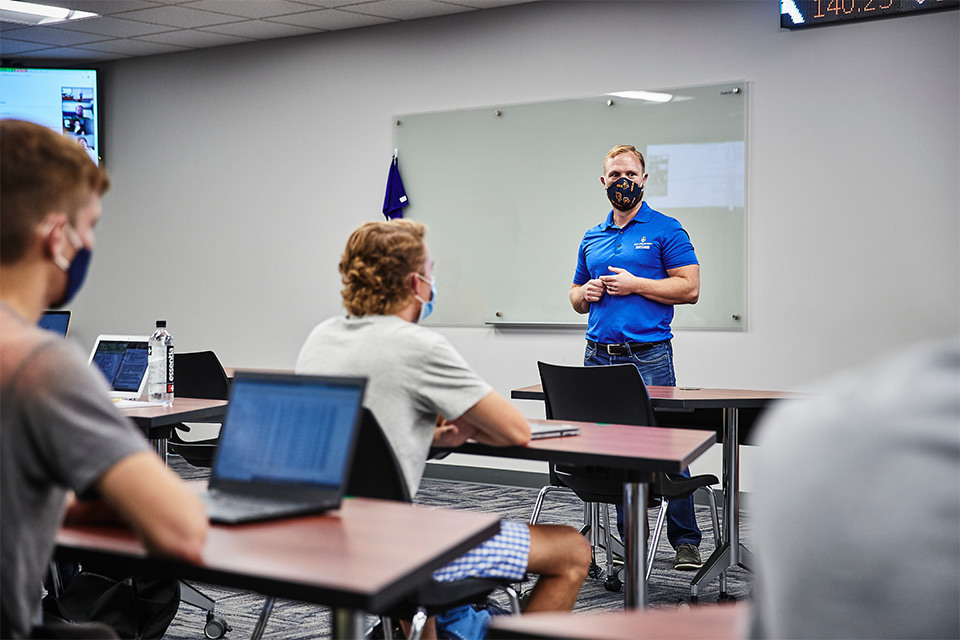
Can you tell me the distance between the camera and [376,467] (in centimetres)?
191

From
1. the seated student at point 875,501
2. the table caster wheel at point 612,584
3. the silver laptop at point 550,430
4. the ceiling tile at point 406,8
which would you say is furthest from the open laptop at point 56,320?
the seated student at point 875,501

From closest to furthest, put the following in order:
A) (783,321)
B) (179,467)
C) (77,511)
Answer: (77,511)
(783,321)
(179,467)

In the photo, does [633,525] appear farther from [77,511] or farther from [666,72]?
[666,72]

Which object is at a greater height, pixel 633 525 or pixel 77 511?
pixel 77 511

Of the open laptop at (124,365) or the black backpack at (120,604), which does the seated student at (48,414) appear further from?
the open laptop at (124,365)

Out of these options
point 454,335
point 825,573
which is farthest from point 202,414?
point 454,335

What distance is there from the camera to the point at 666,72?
514cm

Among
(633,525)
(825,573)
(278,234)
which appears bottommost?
(633,525)

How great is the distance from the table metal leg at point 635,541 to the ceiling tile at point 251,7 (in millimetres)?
4179

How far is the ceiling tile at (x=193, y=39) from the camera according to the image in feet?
20.5

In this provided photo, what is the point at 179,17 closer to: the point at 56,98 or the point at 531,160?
the point at 56,98

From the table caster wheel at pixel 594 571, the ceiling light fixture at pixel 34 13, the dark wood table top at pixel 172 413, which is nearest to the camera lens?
the dark wood table top at pixel 172 413

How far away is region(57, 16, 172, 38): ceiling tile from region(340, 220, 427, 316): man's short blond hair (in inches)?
179

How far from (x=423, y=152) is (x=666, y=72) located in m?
1.61
